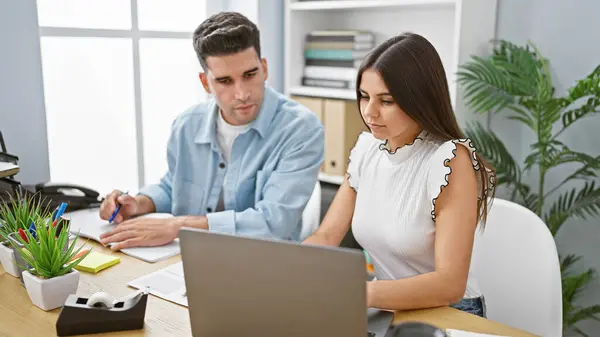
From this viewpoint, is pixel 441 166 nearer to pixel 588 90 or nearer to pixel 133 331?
pixel 133 331

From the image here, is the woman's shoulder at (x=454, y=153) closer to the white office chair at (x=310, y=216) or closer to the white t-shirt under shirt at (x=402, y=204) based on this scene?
the white t-shirt under shirt at (x=402, y=204)

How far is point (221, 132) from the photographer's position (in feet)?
6.02

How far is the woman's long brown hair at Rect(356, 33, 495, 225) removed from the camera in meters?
1.23

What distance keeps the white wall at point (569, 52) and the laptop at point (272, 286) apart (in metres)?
1.75

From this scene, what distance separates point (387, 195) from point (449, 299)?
1.02 feet

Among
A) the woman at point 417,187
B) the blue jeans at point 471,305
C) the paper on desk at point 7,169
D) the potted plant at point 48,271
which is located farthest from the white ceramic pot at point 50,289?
the blue jeans at point 471,305

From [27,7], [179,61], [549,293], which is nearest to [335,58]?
[179,61]

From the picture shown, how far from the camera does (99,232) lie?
1.56m

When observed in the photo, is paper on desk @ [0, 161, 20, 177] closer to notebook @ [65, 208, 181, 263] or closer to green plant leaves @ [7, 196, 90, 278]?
notebook @ [65, 208, 181, 263]

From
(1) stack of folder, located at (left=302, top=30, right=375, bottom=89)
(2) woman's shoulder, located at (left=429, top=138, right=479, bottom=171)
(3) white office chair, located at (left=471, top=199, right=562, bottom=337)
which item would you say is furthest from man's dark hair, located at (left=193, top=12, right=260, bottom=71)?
(1) stack of folder, located at (left=302, top=30, right=375, bottom=89)

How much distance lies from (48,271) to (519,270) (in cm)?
105

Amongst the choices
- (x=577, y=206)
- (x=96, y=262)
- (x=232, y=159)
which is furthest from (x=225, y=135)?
(x=577, y=206)

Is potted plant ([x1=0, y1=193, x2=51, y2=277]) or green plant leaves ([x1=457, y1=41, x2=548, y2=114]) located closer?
potted plant ([x1=0, y1=193, x2=51, y2=277])

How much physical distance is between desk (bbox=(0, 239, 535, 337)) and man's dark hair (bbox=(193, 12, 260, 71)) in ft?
2.33
